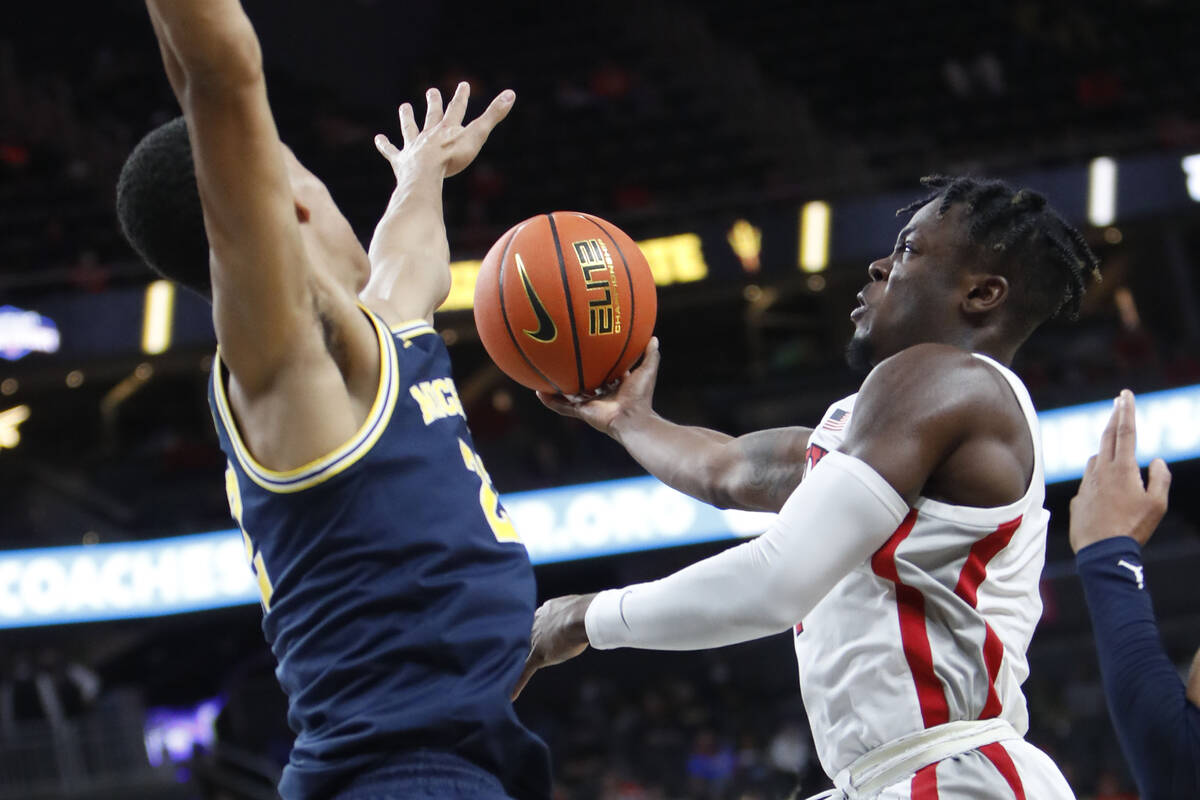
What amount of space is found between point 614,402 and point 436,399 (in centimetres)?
126

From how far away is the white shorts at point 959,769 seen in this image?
2.21 metres

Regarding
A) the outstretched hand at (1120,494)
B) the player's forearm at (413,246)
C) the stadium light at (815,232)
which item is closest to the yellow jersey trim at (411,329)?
the player's forearm at (413,246)

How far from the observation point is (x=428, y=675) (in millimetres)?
1788

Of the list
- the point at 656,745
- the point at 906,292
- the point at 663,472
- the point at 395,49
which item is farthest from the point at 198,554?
the point at 906,292

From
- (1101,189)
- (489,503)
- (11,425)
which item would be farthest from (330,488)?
(11,425)

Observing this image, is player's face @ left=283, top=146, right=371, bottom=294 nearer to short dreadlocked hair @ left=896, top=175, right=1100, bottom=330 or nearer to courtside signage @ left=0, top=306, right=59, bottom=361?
short dreadlocked hair @ left=896, top=175, right=1100, bottom=330

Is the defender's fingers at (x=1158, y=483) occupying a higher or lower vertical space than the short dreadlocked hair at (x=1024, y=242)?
lower

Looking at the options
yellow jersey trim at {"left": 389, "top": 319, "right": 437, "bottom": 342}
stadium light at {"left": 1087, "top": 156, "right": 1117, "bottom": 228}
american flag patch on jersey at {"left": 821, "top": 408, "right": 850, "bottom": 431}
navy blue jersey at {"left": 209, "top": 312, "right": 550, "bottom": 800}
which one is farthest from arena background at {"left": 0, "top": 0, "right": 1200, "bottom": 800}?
navy blue jersey at {"left": 209, "top": 312, "right": 550, "bottom": 800}

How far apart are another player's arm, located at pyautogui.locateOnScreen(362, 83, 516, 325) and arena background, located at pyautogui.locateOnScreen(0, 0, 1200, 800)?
25.0 feet

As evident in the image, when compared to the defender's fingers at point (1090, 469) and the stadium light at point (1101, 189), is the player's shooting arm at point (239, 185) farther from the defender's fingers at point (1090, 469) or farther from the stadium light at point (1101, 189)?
the stadium light at point (1101, 189)

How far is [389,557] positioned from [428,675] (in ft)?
0.55

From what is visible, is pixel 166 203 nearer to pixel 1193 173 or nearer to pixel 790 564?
pixel 790 564

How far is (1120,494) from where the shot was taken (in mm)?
2246

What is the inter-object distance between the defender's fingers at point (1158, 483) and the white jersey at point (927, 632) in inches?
7.8
